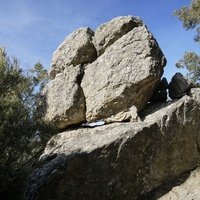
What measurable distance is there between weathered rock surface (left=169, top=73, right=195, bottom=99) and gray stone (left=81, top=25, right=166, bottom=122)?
151 cm

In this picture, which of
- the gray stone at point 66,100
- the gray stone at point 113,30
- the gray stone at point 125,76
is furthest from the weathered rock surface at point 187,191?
the gray stone at point 113,30

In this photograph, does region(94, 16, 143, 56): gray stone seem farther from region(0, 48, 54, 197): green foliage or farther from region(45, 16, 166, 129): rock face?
region(0, 48, 54, 197): green foliage

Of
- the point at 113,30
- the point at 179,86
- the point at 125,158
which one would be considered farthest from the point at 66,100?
the point at 179,86

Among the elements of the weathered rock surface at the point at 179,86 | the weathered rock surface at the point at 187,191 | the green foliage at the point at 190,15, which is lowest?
the weathered rock surface at the point at 187,191

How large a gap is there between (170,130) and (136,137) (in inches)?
82.0

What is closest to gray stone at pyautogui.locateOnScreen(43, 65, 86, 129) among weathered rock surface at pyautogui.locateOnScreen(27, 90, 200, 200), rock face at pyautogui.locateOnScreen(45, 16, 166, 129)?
rock face at pyautogui.locateOnScreen(45, 16, 166, 129)

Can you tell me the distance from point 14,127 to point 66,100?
178 inches

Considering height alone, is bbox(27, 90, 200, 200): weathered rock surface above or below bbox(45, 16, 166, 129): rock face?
below

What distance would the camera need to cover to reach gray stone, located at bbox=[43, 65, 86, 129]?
14414 millimetres

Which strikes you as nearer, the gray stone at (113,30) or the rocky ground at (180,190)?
the rocky ground at (180,190)

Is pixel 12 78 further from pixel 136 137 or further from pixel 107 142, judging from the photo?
pixel 136 137

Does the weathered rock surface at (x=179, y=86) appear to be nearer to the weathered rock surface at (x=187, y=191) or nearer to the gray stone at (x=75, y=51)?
the weathered rock surface at (x=187, y=191)

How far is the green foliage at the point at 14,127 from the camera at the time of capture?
980 cm

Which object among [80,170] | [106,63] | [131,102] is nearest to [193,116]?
[131,102]
